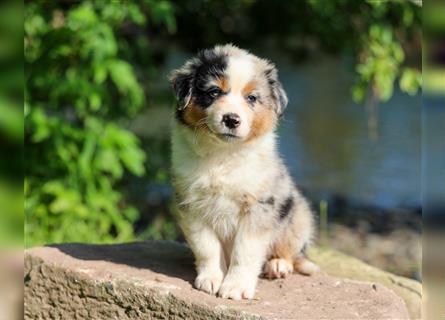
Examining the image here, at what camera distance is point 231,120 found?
159 inches

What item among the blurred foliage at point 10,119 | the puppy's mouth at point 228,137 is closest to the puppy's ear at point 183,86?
the puppy's mouth at point 228,137

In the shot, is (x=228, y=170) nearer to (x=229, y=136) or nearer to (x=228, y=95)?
(x=229, y=136)

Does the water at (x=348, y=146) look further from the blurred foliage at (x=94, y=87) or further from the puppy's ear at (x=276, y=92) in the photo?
the puppy's ear at (x=276, y=92)

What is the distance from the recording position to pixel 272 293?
4.52m

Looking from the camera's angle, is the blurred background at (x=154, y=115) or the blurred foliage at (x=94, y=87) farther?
the blurred background at (x=154, y=115)

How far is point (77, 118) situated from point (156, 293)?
406 centimetres

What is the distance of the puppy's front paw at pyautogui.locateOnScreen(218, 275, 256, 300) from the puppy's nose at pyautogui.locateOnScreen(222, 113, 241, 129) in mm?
944

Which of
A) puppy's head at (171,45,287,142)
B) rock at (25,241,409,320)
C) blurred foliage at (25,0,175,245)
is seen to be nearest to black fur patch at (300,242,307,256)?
rock at (25,241,409,320)

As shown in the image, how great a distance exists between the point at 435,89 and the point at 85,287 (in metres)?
3.44

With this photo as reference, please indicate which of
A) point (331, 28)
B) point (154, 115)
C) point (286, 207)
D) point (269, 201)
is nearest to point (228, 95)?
point (269, 201)

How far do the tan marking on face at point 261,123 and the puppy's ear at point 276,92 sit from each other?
9cm

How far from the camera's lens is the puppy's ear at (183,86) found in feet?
14.0

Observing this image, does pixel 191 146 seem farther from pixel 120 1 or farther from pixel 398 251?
pixel 398 251

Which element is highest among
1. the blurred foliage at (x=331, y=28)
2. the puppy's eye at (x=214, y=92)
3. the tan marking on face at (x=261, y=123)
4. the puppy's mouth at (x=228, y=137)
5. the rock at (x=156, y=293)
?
the blurred foliage at (x=331, y=28)
